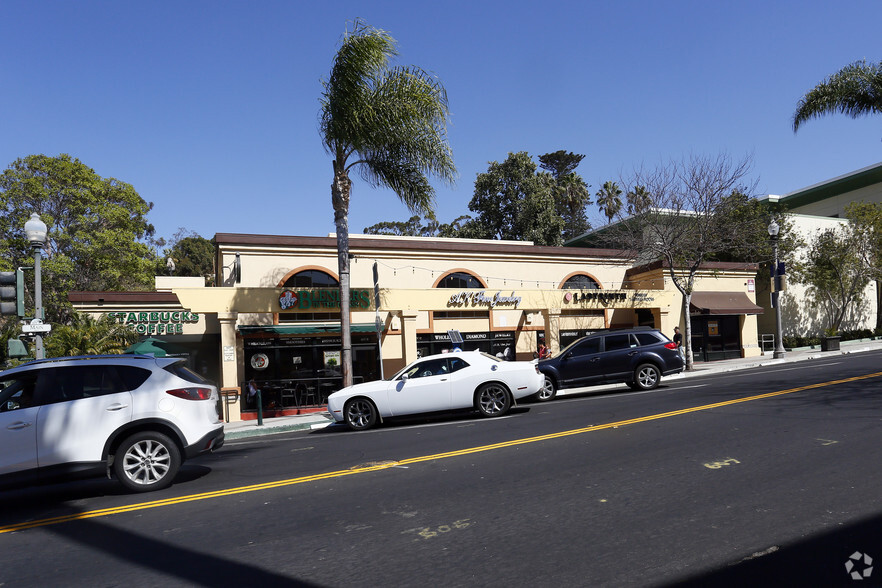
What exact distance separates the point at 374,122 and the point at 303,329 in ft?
24.3

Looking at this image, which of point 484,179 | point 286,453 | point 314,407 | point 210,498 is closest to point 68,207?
point 314,407

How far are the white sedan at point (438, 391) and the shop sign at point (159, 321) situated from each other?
529 inches

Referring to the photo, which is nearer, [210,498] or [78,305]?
[210,498]

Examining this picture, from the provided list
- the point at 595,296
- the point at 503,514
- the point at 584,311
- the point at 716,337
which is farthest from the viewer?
the point at 716,337

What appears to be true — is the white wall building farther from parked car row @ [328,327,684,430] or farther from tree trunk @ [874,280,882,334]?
parked car row @ [328,327,684,430]

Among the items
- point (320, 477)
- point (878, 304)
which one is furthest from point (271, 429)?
point (878, 304)

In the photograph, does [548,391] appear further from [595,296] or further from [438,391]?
[595,296]

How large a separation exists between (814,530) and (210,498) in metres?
6.26

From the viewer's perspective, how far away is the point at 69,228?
32656mm

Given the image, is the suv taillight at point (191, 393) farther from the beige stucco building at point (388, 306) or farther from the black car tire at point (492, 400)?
the beige stucco building at point (388, 306)

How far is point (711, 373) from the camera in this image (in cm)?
2214

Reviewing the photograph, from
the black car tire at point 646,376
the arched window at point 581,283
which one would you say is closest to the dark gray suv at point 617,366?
the black car tire at point 646,376

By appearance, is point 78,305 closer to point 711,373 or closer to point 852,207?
point 711,373

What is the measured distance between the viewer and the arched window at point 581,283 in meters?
27.2
